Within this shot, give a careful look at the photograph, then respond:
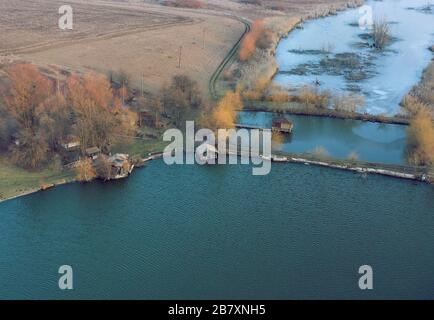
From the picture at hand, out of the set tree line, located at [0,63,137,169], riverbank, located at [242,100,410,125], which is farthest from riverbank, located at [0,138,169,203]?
riverbank, located at [242,100,410,125]

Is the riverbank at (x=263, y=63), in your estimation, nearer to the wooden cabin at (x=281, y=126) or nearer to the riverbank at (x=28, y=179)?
the wooden cabin at (x=281, y=126)

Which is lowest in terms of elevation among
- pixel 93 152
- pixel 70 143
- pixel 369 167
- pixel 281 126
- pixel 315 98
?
pixel 369 167

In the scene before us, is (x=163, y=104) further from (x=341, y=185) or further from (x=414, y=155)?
(x=414, y=155)

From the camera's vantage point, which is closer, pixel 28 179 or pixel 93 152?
pixel 28 179

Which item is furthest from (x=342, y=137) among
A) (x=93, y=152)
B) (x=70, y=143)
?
(x=70, y=143)

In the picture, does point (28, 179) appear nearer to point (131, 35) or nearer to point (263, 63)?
point (263, 63)
